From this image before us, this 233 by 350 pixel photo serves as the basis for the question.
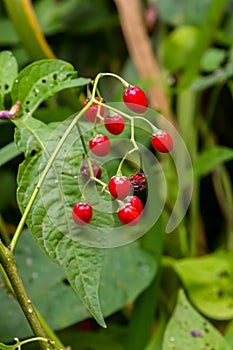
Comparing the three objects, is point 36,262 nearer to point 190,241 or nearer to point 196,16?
point 190,241

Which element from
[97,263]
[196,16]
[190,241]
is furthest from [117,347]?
[196,16]

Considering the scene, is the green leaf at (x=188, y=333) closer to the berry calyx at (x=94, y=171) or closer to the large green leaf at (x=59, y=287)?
the large green leaf at (x=59, y=287)

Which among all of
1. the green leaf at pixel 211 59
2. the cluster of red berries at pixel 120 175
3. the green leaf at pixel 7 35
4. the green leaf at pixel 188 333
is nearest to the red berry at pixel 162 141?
the cluster of red berries at pixel 120 175

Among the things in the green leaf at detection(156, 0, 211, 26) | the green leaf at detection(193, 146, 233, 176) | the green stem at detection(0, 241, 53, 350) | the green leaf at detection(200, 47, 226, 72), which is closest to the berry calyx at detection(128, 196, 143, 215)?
the green stem at detection(0, 241, 53, 350)

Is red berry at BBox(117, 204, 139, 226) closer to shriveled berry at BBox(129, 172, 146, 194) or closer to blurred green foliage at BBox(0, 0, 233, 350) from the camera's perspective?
shriveled berry at BBox(129, 172, 146, 194)

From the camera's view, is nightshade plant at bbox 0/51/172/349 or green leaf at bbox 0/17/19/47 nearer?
nightshade plant at bbox 0/51/172/349

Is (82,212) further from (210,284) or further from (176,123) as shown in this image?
(176,123)

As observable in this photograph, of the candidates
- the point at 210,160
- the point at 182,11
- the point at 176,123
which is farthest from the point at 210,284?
the point at 182,11

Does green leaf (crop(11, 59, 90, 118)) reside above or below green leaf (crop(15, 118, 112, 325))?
above
